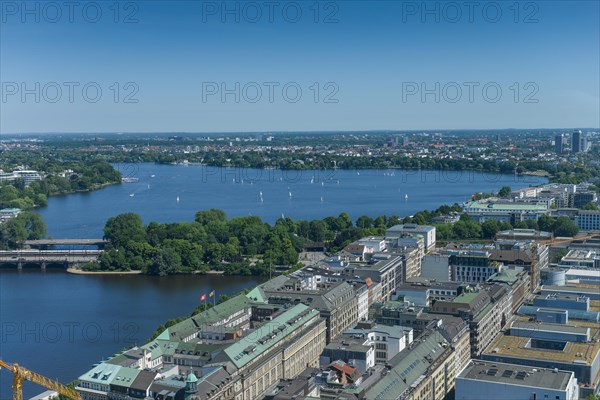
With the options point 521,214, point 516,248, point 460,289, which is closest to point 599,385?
point 460,289

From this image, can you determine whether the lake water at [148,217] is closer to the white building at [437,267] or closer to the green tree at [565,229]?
the white building at [437,267]

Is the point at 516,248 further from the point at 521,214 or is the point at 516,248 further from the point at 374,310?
the point at 521,214

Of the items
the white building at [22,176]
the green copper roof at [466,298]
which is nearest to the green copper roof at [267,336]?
the green copper roof at [466,298]

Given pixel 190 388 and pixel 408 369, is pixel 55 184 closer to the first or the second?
pixel 190 388

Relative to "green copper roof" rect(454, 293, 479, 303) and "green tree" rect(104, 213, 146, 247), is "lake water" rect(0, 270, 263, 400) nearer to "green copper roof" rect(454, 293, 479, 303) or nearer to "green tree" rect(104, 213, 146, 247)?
"green tree" rect(104, 213, 146, 247)

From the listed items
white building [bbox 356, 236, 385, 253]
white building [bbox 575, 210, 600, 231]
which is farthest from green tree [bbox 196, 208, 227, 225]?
white building [bbox 575, 210, 600, 231]

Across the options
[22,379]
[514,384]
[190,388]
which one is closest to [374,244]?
[514,384]
